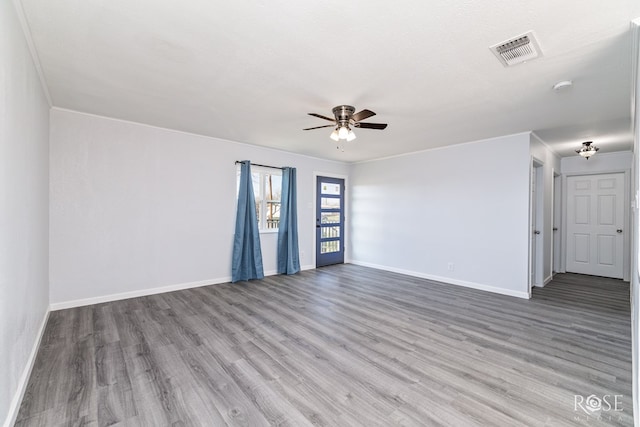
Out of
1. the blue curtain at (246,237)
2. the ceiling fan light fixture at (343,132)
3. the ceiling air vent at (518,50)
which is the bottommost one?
the blue curtain at (246,237)

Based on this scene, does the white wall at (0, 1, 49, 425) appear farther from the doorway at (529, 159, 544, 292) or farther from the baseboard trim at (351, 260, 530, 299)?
the doorway at (529, 159, 544, 292)

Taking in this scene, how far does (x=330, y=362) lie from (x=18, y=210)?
2.54m

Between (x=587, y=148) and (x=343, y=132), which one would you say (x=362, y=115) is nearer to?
(x=343, y=132)

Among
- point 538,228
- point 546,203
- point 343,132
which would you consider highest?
point 343,132

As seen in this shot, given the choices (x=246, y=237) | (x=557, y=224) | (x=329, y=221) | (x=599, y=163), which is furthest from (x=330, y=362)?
(x=599, y=163)

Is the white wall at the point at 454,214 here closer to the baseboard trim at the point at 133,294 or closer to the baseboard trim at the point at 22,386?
the baseboard trim at the point at 133,294

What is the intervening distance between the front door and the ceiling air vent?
445cm

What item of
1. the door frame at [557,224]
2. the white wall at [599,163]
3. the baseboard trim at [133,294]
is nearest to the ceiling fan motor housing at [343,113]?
the baseboard trim at [133,294]

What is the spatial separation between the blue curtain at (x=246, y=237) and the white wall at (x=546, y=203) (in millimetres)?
4706

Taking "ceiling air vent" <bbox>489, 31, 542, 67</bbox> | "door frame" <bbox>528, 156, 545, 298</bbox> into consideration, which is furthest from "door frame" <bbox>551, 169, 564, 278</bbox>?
"ceiling air vent" <bbox>489, 31, 542, 67</bbox>

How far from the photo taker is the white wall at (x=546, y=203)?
4.73 m

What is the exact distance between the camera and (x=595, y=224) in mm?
5715

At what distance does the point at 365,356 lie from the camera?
97.8 inches

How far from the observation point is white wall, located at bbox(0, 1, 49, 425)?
1544mm
